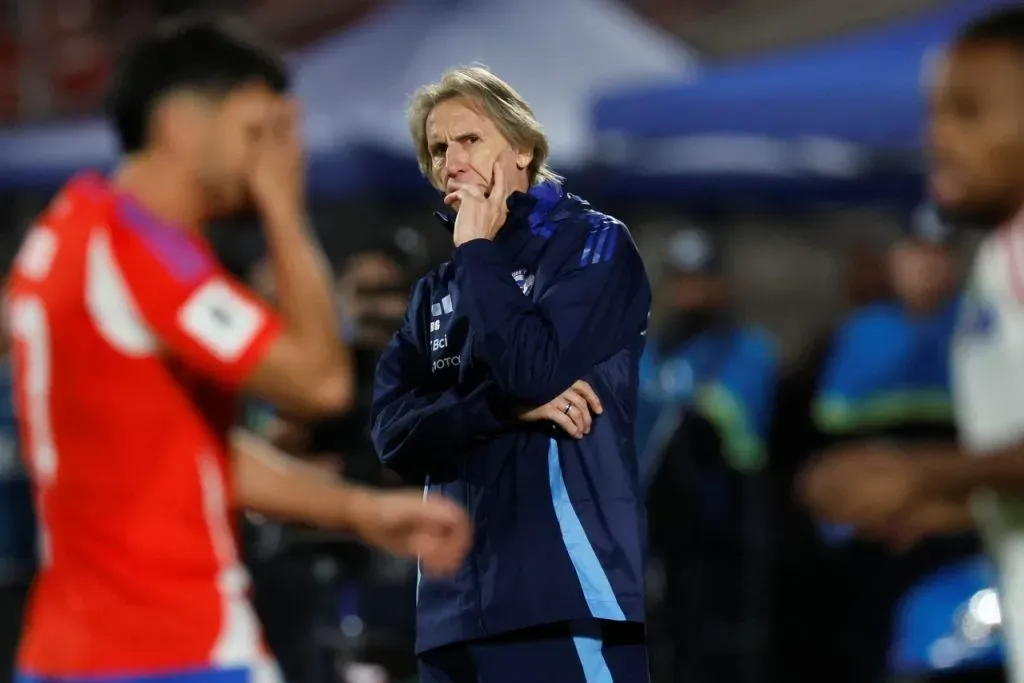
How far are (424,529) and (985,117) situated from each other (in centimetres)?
84

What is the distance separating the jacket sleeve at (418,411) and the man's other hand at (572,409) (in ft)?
0.15

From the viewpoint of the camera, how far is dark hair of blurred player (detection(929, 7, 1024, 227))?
2125 millimetres

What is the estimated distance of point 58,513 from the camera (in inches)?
109

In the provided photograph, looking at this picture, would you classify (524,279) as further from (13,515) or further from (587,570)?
(13,515)

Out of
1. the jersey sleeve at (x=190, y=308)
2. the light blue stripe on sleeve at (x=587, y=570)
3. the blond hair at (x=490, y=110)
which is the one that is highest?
the blond hair at (x=490, y=110)

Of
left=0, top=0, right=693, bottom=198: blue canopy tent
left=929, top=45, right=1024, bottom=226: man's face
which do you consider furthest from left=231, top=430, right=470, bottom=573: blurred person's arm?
left=0, top=0, right=693, bottom=198: blue canopy tent

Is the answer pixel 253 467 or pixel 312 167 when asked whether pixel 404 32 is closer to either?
pixel 312 167

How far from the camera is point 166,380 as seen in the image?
2.72 m

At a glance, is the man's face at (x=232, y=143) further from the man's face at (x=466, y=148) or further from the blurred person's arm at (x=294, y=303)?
the man's face at (x=466, y=148)

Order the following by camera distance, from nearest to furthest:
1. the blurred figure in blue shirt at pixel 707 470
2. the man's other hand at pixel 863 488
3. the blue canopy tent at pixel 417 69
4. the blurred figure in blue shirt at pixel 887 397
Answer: the man's other hand at pixel 863 488
the blurred figure in blue shirt at pixel 887 397
the blurred figure in blue shirt at pixel 707 470
the blue canopy tent at pixel 417 69

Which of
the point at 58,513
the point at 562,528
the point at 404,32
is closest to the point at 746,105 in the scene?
the point at 404,32

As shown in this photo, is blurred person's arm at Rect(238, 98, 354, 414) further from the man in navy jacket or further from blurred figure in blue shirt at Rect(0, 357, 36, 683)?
blurred figure in blue shirt at Rect(0, 357, 36, 683)

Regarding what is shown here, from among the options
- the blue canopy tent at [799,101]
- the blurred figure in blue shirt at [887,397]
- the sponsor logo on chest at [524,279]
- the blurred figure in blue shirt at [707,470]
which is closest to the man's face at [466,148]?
the sponsor logo on chest at [524,279]

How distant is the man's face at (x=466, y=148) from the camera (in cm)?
195
